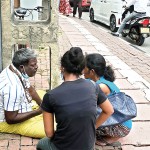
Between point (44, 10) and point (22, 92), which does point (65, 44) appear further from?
point (22, 92)

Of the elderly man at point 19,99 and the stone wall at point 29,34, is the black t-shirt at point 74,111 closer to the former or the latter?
the elderly man at point 19,99

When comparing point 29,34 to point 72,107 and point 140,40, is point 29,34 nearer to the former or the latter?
point 72,107

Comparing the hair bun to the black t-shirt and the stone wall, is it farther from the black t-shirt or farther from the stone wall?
the stone wall

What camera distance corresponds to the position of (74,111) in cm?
233

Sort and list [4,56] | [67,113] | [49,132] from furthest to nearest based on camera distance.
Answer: [4,56]
[49,132]
[67,113]

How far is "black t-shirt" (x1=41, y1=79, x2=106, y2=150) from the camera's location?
233 cm

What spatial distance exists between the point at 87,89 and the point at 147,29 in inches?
288

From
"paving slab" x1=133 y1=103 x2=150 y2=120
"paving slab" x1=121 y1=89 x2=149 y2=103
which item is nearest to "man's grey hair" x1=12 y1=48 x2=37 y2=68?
"paving slab" x1=133 y1=103 x2=150 y2=120

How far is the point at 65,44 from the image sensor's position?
7980mm

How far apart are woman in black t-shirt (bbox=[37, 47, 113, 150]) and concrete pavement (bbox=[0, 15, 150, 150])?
1.05 meters

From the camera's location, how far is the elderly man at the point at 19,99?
3.37m

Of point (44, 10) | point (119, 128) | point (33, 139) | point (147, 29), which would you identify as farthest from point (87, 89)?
point (147, 29)

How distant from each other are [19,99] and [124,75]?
3008mm

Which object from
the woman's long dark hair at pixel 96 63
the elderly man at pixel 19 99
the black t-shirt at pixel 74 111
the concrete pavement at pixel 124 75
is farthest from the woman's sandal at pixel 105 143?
the black t-shirt at pixel 74 111
